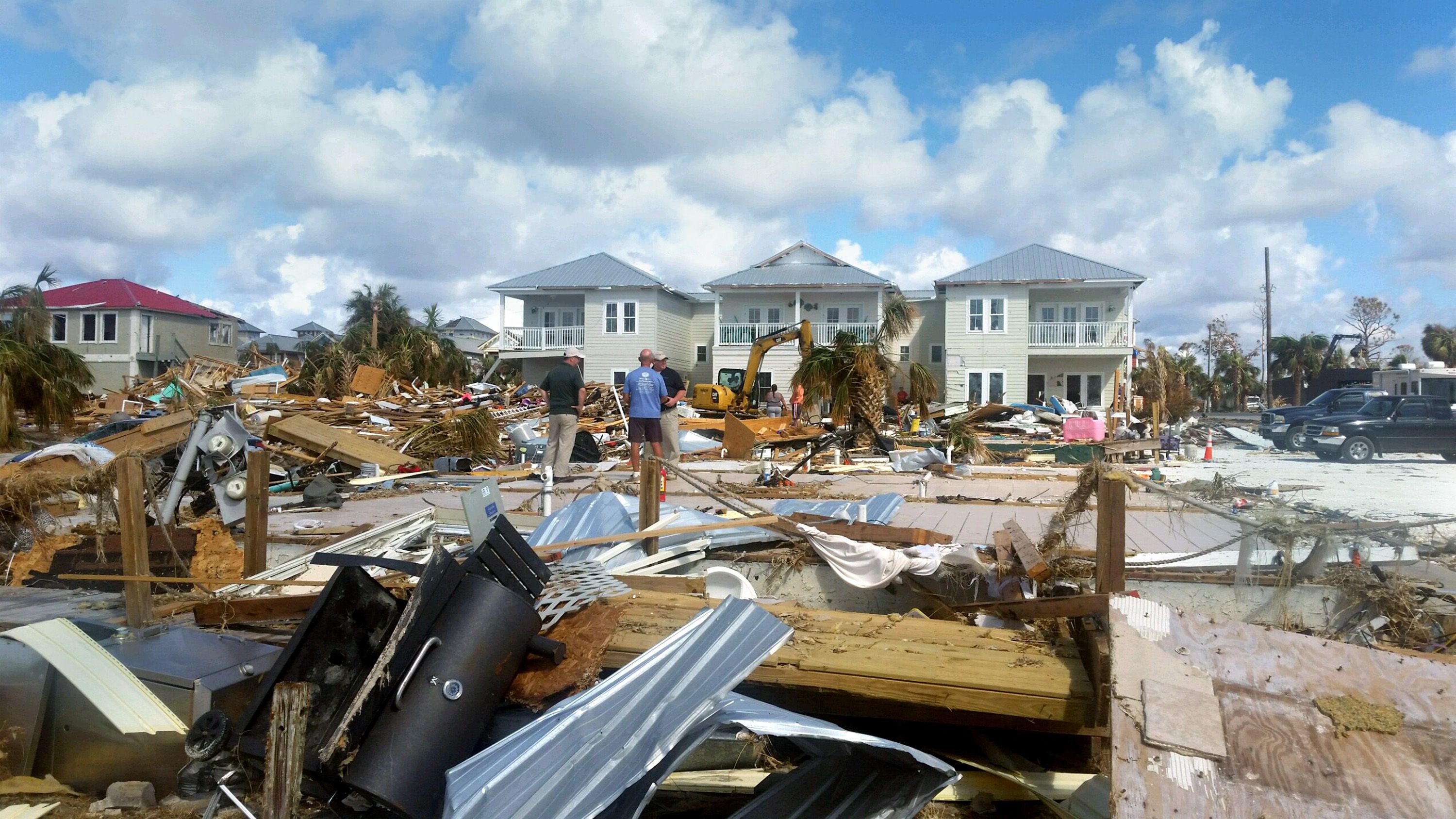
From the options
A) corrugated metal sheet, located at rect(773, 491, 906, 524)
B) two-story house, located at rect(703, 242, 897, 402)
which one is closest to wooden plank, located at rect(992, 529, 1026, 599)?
corrugated metal sheet, located at rect(773, 491, 906, 524)

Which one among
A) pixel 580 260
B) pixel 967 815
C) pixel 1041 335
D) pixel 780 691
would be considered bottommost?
pixel 967 815

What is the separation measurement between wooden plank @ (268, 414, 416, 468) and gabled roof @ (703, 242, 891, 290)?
22680 millimetres

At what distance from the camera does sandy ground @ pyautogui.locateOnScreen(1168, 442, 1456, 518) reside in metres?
9.86

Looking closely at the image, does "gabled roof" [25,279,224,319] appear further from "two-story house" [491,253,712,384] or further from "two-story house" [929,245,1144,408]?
"two-story house" [929,245,1144,408]

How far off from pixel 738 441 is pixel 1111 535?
1024 centimetres

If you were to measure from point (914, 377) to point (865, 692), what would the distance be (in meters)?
14.1

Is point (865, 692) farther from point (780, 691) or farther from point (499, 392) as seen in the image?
point (499, 392)

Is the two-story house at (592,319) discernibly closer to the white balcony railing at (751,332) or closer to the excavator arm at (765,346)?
the white balcony railing at (751,332)

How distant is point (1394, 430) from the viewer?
17.4 m

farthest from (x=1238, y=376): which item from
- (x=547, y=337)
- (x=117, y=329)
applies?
(x=117, y=329)

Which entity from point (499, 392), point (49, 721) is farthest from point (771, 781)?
point (499, 392)

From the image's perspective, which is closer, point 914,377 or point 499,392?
point 914,377

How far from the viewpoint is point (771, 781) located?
3432 millimetres

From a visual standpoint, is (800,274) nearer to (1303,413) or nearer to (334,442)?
(1303,413)
